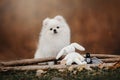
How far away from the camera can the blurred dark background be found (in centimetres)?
429

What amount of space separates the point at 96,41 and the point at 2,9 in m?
1.06

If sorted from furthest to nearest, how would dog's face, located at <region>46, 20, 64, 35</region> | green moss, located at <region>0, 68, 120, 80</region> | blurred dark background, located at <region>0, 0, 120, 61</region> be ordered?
blurred dark background, located at <region>0, 0, 120, 61</region>, dog's face, located at <region>46, 20, 64, 35</region>, green moss, located at <region>0, 68, 120, 80</region>

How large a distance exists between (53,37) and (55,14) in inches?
17.7

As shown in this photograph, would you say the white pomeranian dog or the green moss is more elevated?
the white pomeranian dog

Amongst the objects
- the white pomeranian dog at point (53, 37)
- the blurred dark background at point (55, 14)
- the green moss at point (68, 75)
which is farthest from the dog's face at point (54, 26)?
the green moss at point (68, 75)

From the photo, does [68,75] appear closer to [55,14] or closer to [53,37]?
[53,37]

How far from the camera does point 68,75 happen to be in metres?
3.16

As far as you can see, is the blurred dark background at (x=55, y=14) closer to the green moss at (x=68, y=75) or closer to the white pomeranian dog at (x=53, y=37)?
the white pomeranian dog at (x=53, y=37)

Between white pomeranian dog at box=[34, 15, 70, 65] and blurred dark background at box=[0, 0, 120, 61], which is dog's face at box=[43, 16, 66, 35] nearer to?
white pomeranian dog at box=[34, 15, 70, 65]

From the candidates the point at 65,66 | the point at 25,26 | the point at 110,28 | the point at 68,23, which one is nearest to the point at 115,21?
the point at 110,28

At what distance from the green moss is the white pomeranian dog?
2.01 feet

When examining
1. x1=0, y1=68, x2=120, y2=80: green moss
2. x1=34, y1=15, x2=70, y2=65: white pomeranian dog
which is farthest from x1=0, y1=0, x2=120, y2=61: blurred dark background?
x1=0, y1=68, x2=120, y2=80: green moss

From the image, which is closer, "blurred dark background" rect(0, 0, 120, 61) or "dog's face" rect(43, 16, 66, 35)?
"dog's face" rect(43, 16, 66, 35)

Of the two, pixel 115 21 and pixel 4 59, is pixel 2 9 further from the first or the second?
pixel 115 21
